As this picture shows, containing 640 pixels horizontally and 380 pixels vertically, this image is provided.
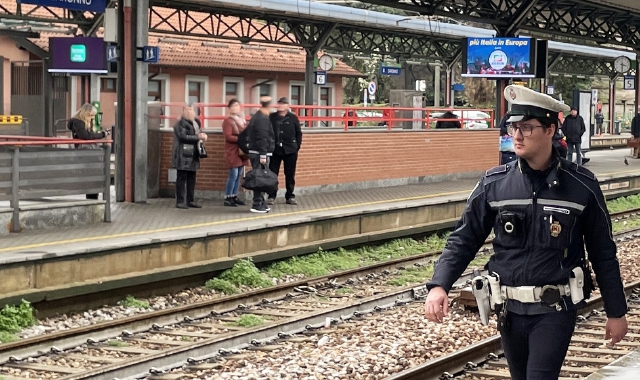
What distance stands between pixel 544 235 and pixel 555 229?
2.1 inches

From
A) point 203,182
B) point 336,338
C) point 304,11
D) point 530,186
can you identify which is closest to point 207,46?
point 304,11

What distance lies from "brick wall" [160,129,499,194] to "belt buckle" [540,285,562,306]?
44.2 feet

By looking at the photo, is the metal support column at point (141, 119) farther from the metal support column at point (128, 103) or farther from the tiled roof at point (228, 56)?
the tiled roof at point (228, 56)

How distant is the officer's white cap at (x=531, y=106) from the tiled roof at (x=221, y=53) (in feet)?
102

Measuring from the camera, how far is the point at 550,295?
4.54 meters

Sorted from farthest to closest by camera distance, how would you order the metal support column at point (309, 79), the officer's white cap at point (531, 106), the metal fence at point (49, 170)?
the metal support column at point (309, 79), the metal fence at point (49, 170), the officer's white cap at point (531, 106)

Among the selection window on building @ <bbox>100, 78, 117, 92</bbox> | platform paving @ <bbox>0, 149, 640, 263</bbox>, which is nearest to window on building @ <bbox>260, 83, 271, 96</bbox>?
window on building @ <bbox>100, 78, 117, 92</bbox>

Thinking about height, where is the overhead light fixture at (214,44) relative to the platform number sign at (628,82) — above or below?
above

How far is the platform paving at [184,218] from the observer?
38.6ft

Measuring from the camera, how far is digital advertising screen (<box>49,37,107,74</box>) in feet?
69.5

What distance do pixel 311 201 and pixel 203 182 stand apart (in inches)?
69.7

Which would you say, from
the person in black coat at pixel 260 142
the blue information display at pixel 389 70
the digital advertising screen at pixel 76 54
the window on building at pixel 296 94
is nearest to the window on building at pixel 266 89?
the window on building at pixel 296 94

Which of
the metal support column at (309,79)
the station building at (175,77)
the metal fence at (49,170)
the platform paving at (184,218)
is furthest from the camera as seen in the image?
the metal support column at (309,79)

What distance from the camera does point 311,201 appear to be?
60.0 feet
